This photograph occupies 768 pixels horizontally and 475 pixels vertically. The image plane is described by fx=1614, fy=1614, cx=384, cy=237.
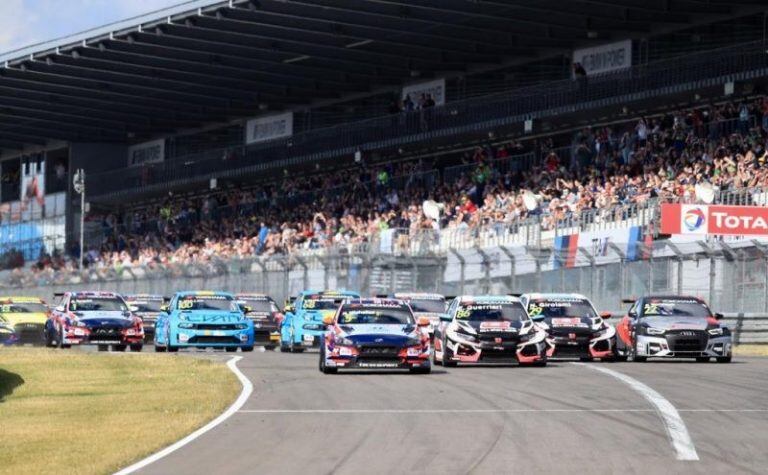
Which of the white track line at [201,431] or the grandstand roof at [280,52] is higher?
the grandstand roof at [280,52]

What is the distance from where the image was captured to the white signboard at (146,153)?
81.1m

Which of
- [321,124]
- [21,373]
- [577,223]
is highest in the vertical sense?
[321,124]

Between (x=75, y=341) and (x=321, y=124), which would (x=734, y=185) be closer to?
(x=75, y=341)

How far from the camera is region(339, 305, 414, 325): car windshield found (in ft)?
86.4

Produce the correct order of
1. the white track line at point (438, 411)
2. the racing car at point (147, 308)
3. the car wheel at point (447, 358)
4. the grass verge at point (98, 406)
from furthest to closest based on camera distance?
1. the racing car at point (147, 308)
2. the car wheel at point (447, 358)
3. the white track line at point (438, 411)
4. the grass verge at point (98, 406)

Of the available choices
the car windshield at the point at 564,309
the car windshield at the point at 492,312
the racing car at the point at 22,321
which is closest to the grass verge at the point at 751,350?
the car windshield at the point at 564,309

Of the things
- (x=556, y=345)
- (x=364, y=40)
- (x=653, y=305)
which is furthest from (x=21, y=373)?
(x=364, y=40)

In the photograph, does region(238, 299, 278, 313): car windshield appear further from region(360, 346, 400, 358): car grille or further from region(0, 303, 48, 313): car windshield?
region(360, 346, 400, 358): car grille

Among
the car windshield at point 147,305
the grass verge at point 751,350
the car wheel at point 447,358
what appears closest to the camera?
the car wheel at point 447,358

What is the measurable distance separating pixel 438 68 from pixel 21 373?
117ft

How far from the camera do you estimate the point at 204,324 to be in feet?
116

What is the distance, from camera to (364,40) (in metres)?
56.5

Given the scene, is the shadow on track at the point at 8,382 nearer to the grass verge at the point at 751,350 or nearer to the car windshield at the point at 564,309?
the car windshield at the point at 564,309

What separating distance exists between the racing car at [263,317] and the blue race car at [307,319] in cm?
265
